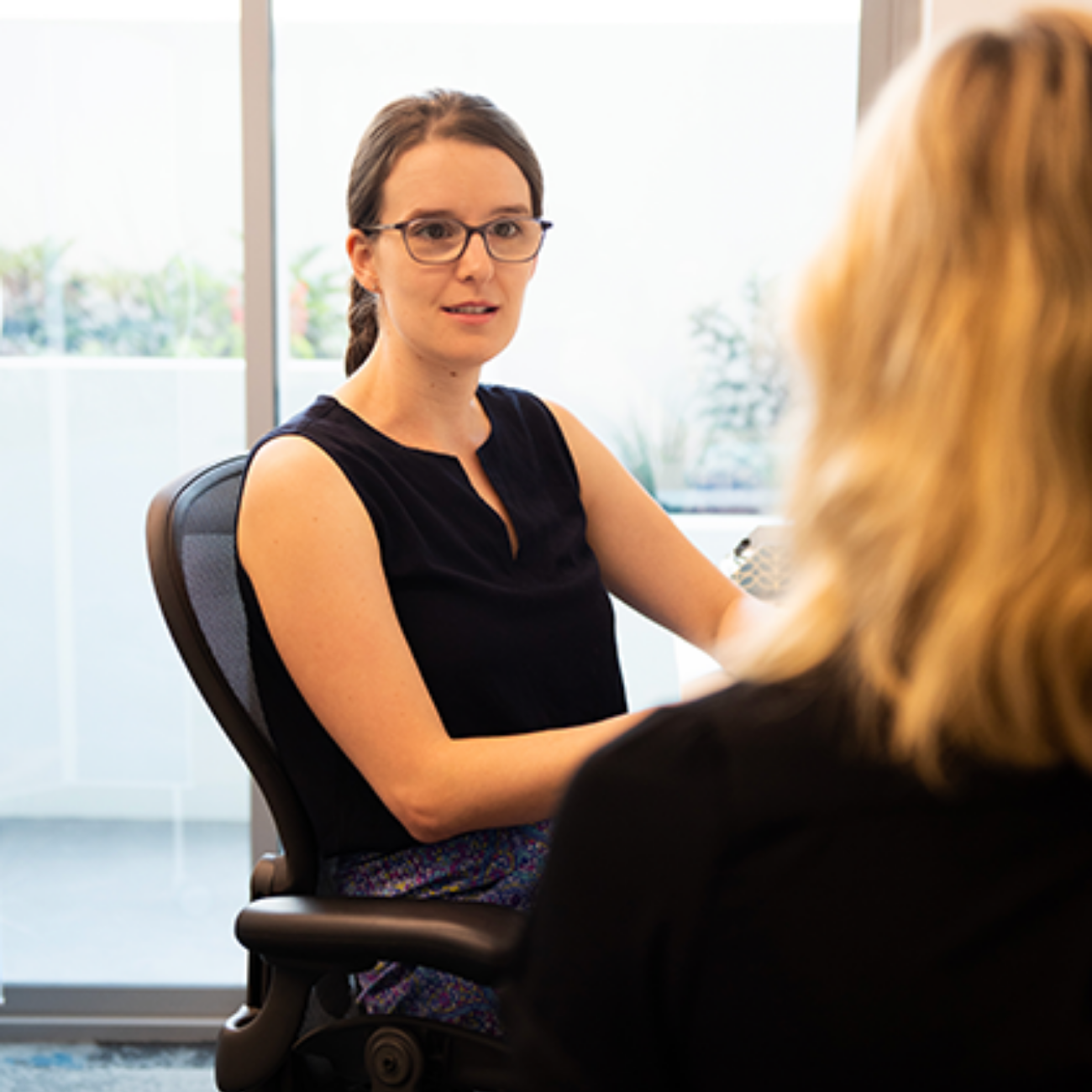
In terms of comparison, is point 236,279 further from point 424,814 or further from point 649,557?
point 424,814

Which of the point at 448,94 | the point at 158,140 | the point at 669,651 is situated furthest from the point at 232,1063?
the point at 158,140

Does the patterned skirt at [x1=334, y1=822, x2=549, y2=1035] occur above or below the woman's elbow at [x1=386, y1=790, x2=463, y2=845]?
below

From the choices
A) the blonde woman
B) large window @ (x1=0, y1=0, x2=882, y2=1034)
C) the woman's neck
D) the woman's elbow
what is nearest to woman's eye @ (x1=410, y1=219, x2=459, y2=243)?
the woman's neck

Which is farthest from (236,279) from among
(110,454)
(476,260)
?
(476,260)

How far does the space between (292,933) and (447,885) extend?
0.71ft

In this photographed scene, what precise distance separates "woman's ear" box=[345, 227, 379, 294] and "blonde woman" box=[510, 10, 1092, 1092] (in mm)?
817

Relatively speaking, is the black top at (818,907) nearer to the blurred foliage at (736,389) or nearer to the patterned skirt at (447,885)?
the patterned skirt at (447,885)

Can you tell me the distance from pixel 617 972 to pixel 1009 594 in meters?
0.26

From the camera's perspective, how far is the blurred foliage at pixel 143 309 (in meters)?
2.11

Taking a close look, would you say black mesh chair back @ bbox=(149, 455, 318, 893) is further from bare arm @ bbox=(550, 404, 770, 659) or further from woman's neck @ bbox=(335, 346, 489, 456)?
bare arm @ bbox=(550, 404, 770, 659)

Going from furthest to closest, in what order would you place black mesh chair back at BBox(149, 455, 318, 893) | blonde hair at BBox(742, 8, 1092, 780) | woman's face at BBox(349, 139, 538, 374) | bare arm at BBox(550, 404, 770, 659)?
bare arm at BBox(550, 404, 770, 659)
woman's face at BBox(349, 139, 538, 374)
black mesh chair back at BBox(149, 455, 318, 893)
blonde hair at BBox(742, 8, 1092, 780)

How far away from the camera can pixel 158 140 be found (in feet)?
6.78

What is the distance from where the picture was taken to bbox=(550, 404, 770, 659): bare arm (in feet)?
4.65

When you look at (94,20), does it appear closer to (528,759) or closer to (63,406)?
(63,406)
